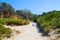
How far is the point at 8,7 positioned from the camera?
37.2m

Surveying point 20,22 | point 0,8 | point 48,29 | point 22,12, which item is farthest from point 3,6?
point 48,29

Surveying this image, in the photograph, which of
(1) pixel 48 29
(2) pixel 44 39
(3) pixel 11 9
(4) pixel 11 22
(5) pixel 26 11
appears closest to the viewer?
(2) pixel 44 39

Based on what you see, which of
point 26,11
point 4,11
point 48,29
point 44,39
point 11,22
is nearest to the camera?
point 44,39

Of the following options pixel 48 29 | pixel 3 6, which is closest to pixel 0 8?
pixel 3 6

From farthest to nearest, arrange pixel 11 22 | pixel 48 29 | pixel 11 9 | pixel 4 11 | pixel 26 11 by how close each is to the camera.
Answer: pixel 26 11, pixel 11 9, pixel 4 11, pixel 11 22, pixel 48 29

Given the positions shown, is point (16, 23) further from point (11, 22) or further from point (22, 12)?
point (22, 12)

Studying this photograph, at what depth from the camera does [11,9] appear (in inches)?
1510

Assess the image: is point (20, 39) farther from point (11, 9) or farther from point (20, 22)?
point (11, 9)

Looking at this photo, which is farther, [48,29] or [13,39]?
[48,29]

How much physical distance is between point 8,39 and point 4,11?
2661 centimetres

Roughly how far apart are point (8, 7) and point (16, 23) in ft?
61.2

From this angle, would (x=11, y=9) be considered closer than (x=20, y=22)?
No

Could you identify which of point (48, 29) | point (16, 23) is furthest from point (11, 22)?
point (48, 29)

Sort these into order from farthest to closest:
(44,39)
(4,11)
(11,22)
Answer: (4,11) → (11,22) → (44,39)
